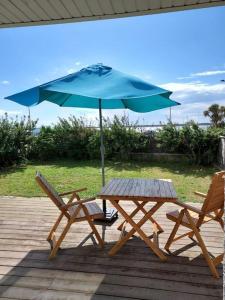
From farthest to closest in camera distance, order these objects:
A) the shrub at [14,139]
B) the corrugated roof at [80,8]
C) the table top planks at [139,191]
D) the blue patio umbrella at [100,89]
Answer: the shrub at [14,139] < the table top planks at [139,191] < the blue patio umbrella at [100,89] < the corrugated roof at [80,8]

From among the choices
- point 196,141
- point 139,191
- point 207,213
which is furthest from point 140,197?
point 196,141

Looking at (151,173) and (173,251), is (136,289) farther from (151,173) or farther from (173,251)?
(151,173)

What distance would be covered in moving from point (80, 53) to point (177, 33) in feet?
7.98

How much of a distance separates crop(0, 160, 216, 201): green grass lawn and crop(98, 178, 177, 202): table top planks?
7.43ft

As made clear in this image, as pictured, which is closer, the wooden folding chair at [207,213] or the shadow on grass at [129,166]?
the wooden folding chair at [207,213]

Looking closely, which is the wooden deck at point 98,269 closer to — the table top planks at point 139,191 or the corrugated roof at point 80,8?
the table top planks at point 139,191

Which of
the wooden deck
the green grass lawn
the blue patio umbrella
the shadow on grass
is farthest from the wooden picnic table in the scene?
the shadow on grass

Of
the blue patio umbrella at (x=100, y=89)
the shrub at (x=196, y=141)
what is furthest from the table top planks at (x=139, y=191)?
the shrub at (x=196, y=141)

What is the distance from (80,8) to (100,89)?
82cm

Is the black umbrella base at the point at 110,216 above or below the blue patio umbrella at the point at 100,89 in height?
below

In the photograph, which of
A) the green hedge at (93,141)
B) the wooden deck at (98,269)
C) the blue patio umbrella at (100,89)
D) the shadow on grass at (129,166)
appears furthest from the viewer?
the green hedge at (93,141)

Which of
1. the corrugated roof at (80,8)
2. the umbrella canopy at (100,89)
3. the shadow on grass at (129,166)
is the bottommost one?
the shadow on grass at (129,166)

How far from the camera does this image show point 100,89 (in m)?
2.82

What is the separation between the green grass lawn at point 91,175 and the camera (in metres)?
6.30
